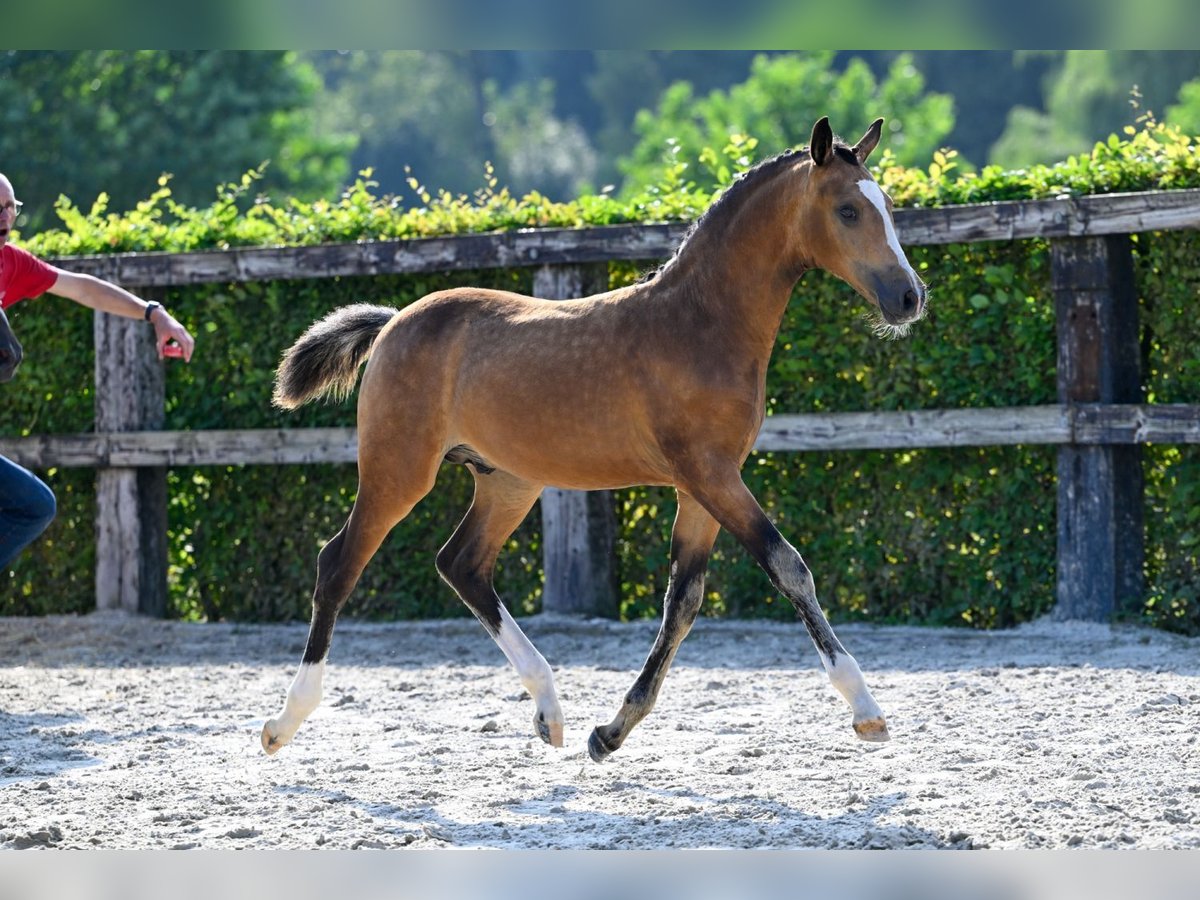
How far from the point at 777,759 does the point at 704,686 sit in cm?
151

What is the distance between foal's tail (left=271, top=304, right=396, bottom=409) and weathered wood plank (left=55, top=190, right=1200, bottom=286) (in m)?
2.50

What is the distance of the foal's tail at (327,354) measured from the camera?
5293 millimetres

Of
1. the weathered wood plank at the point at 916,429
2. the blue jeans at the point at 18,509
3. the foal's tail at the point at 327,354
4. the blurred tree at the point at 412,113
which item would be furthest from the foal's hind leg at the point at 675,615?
the blurred tree at the point at 412,113

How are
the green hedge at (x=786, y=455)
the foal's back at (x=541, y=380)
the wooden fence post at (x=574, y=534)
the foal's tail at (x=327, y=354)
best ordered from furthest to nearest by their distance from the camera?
the wooden fence post at (x=574, y=534)
the green hedge at (x=786, y=455)
the foal's tail at (x=327, y=354)
the foal's back at (x=541, y=380)

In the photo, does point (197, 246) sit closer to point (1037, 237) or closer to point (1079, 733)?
point (1037, 237)

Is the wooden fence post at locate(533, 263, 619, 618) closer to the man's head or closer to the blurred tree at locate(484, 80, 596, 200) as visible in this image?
the man's head

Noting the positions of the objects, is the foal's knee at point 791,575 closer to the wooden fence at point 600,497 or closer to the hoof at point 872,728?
the hoof at point 872,728

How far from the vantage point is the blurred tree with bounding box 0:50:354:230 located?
27.2 m

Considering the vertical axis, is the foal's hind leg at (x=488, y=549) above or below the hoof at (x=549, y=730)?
above

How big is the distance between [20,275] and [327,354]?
3.40 ft

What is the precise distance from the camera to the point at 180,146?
1150 inches

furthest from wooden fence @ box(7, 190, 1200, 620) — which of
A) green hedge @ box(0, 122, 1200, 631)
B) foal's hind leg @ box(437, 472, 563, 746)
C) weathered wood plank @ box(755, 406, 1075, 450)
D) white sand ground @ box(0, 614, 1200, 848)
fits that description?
foal's hind leg @ box(437, 472, 563, 746)

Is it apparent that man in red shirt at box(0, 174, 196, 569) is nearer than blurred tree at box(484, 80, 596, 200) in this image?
Yes

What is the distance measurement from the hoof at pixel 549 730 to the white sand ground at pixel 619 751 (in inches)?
3.3
